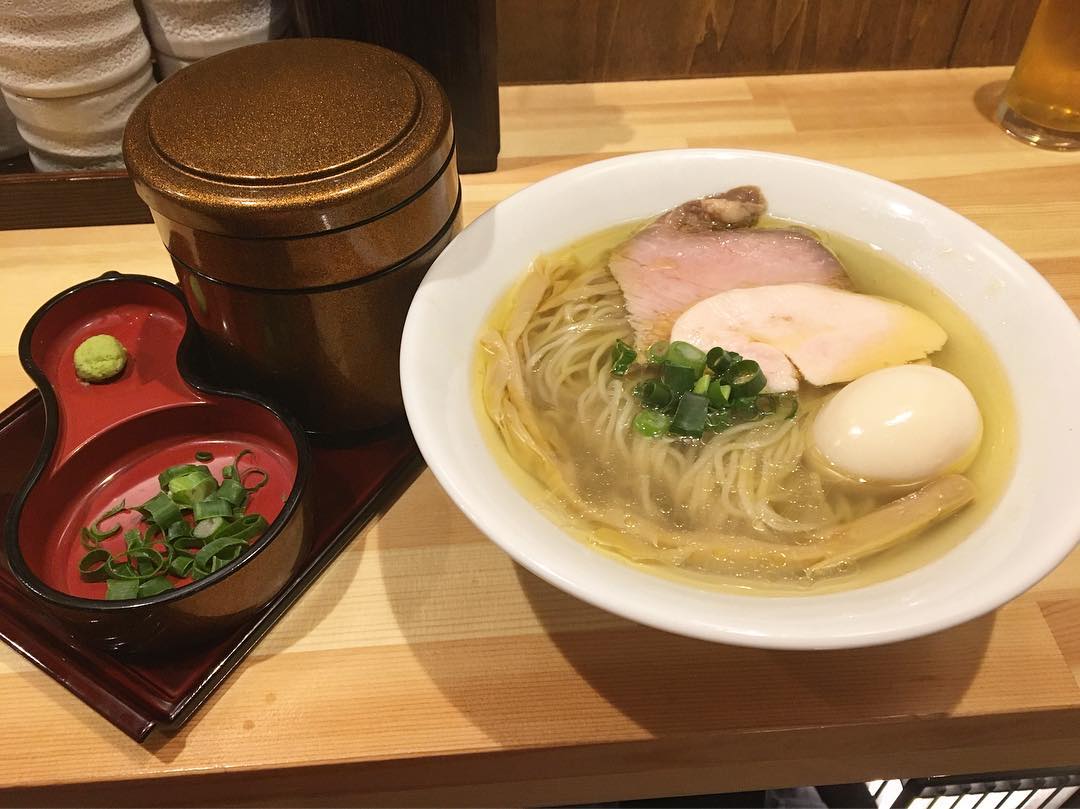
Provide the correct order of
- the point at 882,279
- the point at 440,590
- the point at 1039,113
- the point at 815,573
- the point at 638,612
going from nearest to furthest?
the point at 638,612, the point at 815,573, the point at 440,590, the point at 882,279, the point at 1039,113

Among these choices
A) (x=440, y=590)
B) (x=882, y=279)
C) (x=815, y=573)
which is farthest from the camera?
(x=882, y=279)

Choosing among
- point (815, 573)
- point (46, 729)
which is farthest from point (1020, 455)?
point (46, 729)

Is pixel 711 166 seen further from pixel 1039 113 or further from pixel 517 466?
pixel 1039 113

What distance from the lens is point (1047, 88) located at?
156 cm

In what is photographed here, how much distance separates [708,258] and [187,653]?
2.66 feet

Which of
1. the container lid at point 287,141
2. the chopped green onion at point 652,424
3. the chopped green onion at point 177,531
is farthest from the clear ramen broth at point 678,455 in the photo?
the chopped green onion at point 177,531

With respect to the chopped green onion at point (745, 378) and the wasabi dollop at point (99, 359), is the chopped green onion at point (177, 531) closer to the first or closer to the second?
the wasabi dollop at point (99, 359)

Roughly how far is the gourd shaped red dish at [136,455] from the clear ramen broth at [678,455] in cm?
26

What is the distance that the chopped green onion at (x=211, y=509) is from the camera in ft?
2.91

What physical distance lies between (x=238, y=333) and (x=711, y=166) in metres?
0.68

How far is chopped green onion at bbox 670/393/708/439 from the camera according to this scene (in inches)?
38.6

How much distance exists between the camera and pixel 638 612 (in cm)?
66

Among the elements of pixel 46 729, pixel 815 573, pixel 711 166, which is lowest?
pixel 46 729

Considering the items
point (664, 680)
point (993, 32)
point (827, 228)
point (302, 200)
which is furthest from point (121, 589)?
point (993, 32)
